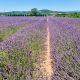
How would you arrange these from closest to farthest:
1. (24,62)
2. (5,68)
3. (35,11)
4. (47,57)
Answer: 1. (5,68)
2. (24,62)
3. (47,57)
4. (35,11)

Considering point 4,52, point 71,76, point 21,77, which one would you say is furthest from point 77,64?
point 4,52

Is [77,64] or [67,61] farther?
[67,61]

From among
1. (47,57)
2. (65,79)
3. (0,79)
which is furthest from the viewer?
(47,57)

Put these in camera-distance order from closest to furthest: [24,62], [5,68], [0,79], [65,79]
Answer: [65,79], [0,79], [5,68], [24,62]

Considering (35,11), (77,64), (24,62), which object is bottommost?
(35,11)

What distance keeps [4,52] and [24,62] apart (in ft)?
1.69

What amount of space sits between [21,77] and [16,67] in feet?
1.98

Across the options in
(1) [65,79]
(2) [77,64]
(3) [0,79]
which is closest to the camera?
(1) [65,79]

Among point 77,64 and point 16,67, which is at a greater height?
point 77,64

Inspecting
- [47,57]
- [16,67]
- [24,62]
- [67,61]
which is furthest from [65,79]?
[47,57]

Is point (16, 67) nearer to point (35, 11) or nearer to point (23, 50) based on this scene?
point (23, 50)

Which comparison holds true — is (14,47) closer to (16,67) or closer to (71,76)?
(16,67)

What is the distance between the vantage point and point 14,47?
642cm

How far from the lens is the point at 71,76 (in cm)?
390
